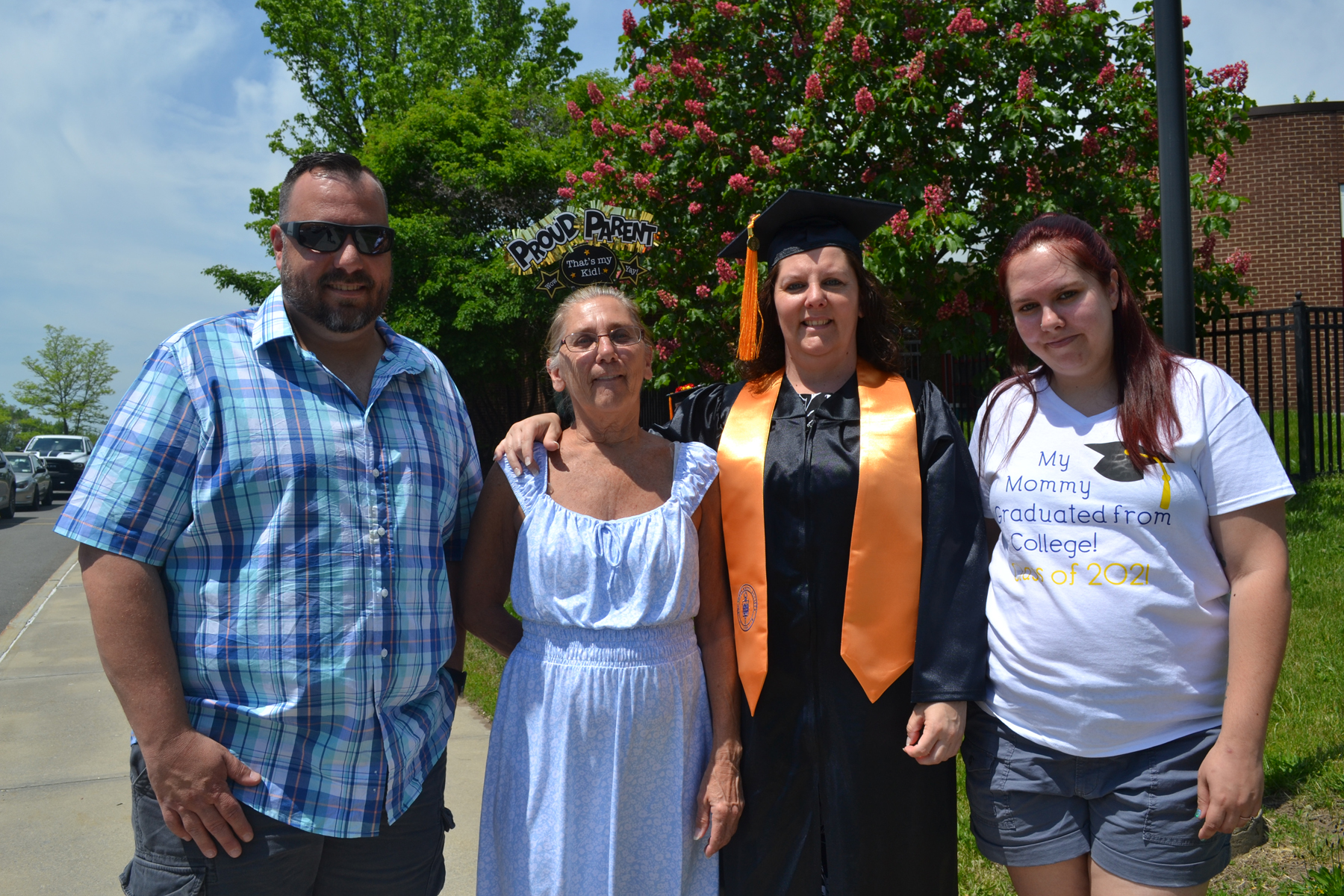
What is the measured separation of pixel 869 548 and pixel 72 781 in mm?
4271

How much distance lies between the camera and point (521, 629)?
8.16 feet

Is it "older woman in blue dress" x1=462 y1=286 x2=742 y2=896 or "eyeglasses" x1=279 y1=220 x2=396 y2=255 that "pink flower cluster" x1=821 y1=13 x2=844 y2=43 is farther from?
"eyeglasses" x1=279 y1=220 x2=396 y2=255

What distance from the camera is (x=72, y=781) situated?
4.46 metres

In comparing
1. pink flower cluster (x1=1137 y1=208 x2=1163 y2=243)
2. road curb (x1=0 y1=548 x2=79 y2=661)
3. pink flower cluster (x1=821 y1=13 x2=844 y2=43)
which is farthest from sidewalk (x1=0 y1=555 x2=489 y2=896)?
pink flower cluster (x1=1137 y1=208 x2=1163 y2=243)

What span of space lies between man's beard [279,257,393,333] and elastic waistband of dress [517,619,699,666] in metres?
0.86

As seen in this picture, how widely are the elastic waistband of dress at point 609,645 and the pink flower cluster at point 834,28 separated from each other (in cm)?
489

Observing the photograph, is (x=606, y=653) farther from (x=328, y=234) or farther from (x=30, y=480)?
(x=30, y=480)

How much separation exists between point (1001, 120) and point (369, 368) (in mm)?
4998

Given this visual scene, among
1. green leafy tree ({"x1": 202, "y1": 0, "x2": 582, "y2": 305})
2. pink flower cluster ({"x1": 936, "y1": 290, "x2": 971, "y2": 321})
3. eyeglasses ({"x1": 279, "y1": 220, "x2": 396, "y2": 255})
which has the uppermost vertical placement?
green leafy tree ({"x1": 202, "y1": 0, "x2": 582, "y2": 305})

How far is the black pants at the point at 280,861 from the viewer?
189cm

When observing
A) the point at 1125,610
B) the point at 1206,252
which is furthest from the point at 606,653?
the point at 1206,252

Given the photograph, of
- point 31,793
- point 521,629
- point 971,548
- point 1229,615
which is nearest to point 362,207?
point 521,629

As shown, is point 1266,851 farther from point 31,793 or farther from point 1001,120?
point 31,793

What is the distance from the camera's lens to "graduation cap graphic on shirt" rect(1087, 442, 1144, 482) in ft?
6.49
